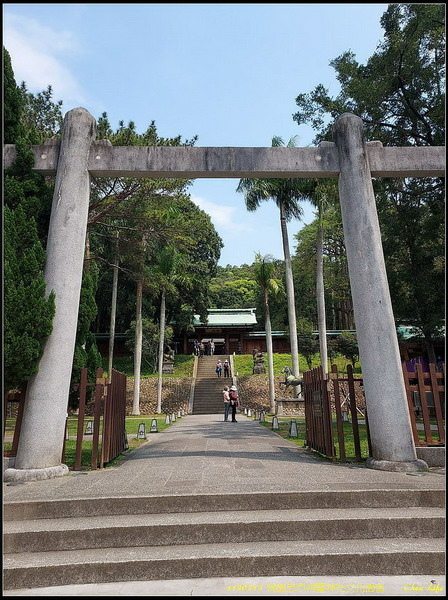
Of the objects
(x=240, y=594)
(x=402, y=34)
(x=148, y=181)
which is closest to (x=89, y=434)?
(x=148, y=181)

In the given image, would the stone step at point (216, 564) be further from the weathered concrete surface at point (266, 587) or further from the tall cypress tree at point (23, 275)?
the tall cypress tree at point (23, 275)

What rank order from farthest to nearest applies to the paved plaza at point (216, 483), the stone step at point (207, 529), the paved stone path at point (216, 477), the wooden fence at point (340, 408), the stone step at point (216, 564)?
1. the wooden fence at point (340, 408)
2. the paved stone path at point (216, 477)
3. the stone step at point (207, 529)
4. the stone step at point (216, 564)
5. the paved plaza at point (216, 483)

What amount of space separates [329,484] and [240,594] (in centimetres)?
228

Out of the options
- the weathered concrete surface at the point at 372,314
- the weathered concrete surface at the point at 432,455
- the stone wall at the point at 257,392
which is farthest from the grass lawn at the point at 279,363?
the weathered concrete surface at the point at 372,314

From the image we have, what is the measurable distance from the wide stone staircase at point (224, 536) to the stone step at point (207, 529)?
0.01 meters

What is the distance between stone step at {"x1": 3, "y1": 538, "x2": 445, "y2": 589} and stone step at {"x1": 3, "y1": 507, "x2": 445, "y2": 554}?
0.18 m

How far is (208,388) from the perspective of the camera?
30234 mm

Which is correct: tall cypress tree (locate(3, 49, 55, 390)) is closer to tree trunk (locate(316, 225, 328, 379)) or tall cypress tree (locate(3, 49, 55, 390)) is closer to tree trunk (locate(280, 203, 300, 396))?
tree trunk (locate(316, 225, 328, 379))

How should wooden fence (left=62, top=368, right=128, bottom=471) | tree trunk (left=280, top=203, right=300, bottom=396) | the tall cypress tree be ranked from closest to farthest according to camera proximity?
the tall cypress tree → wooden fence (left=62, top=368, right=128, bottom=471) → tree trunk (left=280, top=203, right=300, bottom=396)

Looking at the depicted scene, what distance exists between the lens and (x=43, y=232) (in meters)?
7.91

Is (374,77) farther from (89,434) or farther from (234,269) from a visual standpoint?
(234,269)

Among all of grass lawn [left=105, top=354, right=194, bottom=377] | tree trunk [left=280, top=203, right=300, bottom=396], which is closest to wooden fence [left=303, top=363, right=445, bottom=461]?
tree trunk [left=280, top=203, right=300, bottom=396]

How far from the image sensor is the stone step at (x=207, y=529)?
426 cm

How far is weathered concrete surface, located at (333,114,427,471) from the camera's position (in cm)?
674
